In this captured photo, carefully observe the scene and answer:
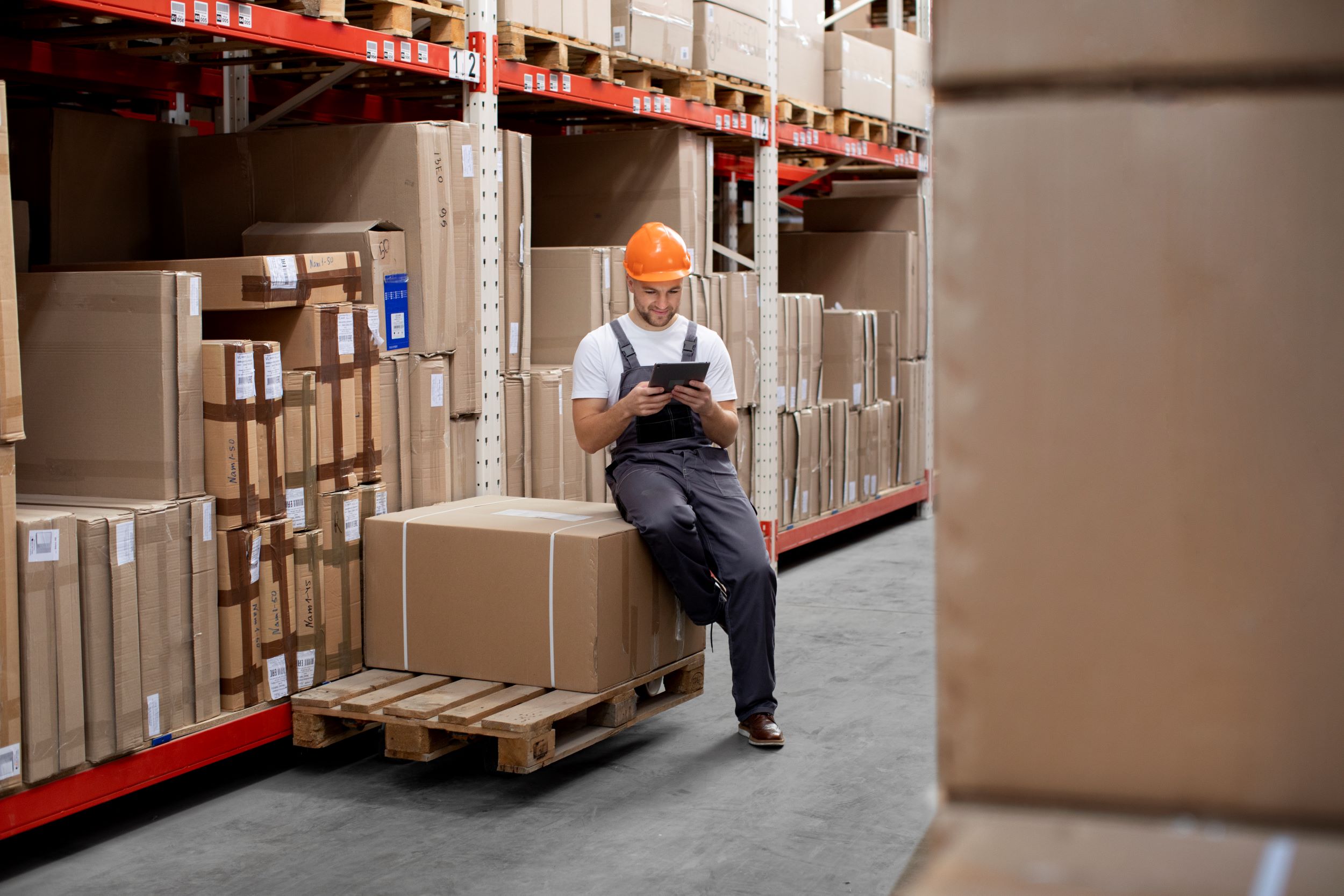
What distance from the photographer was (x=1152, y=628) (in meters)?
0.78

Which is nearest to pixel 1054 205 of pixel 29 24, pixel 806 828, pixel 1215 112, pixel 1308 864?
pixel 1215 112

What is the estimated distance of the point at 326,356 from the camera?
14.3 ft

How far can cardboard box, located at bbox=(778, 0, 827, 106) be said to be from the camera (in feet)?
25.4

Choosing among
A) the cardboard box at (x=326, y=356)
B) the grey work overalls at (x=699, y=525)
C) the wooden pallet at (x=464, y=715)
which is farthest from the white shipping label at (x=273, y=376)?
the grey work overalls at (x=699, y=525)

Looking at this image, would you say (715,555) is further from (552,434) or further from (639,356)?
(552,434)

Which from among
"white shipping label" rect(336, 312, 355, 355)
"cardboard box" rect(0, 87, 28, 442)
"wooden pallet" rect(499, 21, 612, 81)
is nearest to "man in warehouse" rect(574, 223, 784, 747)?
"white shipping label" rect(336, 312, 355, 355)

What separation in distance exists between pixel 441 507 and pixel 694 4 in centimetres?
337

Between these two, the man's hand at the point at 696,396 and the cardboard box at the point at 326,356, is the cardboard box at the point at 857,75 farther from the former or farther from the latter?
the cardboard box at the point at 326,356

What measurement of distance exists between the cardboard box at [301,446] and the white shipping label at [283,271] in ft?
0.93

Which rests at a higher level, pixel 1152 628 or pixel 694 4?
pixel 694 4

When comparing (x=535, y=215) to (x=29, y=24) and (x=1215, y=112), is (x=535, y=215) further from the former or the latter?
(x=1215, y=112)

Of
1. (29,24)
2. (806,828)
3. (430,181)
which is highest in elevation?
(29,24)

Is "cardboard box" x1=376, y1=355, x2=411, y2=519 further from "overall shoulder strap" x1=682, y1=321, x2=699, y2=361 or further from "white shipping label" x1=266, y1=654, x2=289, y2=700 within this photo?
"overall shoulder strap" x1=682, y1=321, x2=699, y2=361

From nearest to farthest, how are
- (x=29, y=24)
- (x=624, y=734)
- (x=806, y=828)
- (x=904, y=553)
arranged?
(x=806, y=828) → (x=29, y=24) → (x=624, y=734) → (x=904, y=553)
